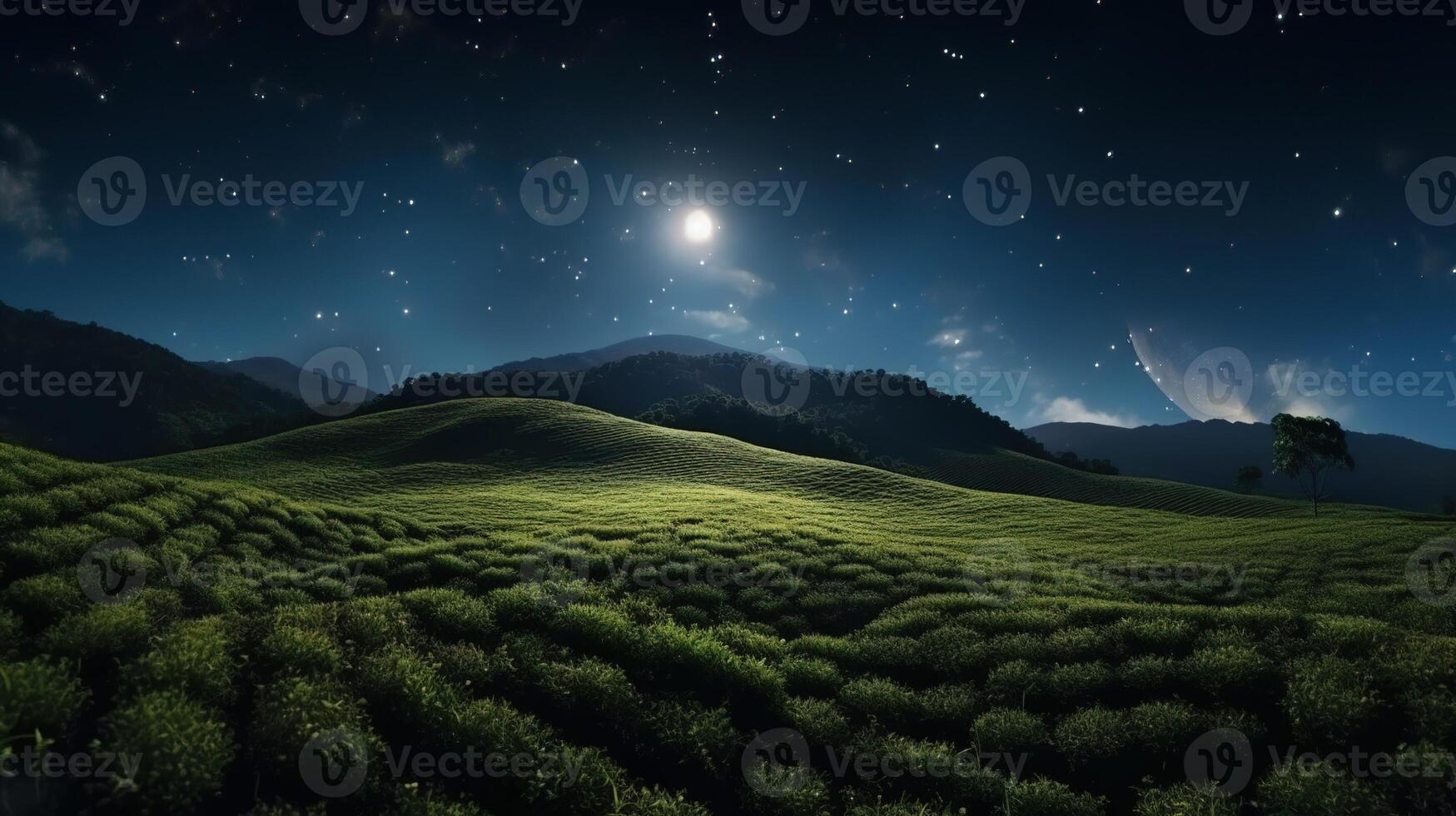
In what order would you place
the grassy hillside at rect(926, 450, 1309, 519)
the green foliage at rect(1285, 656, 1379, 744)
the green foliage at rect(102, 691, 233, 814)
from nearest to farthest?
the green foliage at rect(102, 691, 233, 814) < the green foliage at rect(1285, 656, 1379, 744) < the grassy hillside at rect(926, 450, 1309, 519)

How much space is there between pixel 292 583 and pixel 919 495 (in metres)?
41.0

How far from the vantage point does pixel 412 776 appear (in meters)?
5.78

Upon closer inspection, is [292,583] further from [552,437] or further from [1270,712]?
[552,437]

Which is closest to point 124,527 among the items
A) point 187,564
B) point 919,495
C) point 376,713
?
point 187,564

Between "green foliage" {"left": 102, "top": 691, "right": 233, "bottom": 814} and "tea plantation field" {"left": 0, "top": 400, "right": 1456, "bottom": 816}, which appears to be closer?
"green foliage" {"left": 102, "top": 691, "right": 233, "bottom": 814}

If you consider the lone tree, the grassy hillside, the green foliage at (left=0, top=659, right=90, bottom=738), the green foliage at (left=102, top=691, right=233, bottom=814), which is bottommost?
the grassy hillside

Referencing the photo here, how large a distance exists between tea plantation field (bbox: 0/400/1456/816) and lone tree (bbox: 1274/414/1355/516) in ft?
187

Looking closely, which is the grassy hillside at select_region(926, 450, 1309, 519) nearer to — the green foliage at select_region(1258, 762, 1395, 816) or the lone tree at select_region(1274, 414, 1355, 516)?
the lone tree at select_region(1274, 414, 1355, 516)

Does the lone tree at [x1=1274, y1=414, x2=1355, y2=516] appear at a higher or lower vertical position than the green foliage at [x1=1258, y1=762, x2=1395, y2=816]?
higher

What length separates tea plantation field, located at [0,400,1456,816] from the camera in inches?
219

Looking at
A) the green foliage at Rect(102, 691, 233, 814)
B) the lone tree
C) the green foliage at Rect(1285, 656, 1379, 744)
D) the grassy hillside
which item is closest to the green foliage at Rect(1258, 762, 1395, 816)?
the green foliage at Rect(1285, 656, 1379, 744)

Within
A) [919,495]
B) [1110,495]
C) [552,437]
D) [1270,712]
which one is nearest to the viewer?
[1270,712]

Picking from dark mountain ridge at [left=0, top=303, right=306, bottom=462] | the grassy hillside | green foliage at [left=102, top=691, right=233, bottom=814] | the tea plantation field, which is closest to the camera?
green foliage at [left=102, top=691, right=233, bottom=814]

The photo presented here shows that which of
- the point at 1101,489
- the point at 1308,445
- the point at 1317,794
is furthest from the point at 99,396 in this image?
the point at 1308,445
